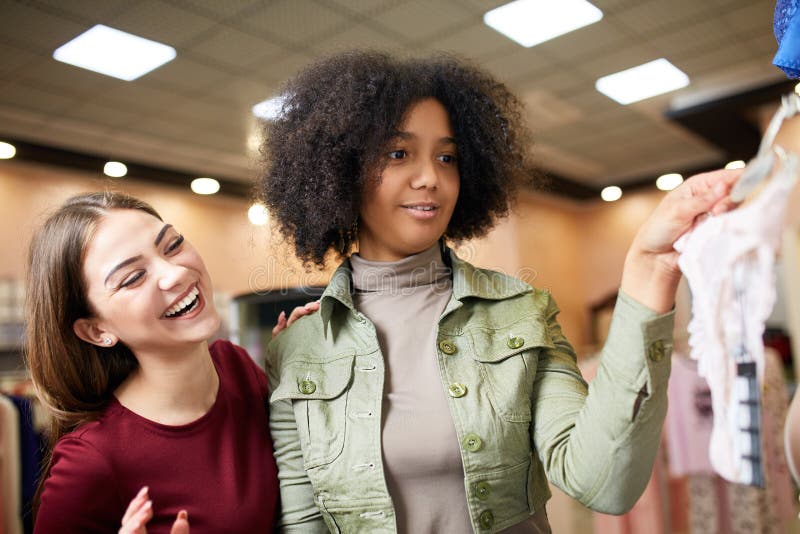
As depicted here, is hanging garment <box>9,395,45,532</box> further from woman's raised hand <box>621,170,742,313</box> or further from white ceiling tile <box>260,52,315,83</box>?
woman's raised hand <box>621,170,742,313</box>

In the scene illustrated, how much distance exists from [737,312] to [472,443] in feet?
1.85

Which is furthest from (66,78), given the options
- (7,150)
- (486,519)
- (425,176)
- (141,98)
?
(486,519)

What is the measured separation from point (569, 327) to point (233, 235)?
427cm

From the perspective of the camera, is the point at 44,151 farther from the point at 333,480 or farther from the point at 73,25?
the point at 333,480

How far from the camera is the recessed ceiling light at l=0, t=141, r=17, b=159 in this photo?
5027 millimetres

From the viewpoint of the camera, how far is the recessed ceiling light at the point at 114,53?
3.57 metres

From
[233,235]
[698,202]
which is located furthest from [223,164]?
[698,202]

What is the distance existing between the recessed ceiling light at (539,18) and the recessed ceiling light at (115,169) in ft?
11.4

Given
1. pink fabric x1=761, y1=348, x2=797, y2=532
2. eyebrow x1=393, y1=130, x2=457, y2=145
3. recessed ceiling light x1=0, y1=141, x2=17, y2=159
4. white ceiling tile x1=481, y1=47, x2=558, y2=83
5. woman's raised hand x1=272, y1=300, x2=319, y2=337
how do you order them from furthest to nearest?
recessed ceiling light x1=0, y1=141, x2=17, y2=159
white ceiling tile x1=481, y1=47, x2=558, y2=83
pink fabric x1=761, y1=348, x2=797, y2=532
woman's raised hand x1=272, y1=300, x2=319, y2=337
eyebrow x1=393, y1=130, x2=457, y2=145

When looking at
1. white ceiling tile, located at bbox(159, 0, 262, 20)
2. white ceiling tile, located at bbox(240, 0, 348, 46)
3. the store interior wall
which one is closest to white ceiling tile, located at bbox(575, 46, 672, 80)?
the store interior wall

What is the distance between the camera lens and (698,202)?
2.35ft

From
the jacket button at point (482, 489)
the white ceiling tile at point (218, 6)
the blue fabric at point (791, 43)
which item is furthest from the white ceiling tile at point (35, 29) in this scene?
the blue fabric at point (791, 43)

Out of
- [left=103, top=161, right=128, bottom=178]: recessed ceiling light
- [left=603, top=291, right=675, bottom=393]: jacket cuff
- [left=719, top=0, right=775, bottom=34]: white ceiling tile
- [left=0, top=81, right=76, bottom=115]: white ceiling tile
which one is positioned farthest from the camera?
[left=103, top=161, right=128, bottom=178]: recessed ceiling light

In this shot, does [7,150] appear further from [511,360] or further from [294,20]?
[511,360]
